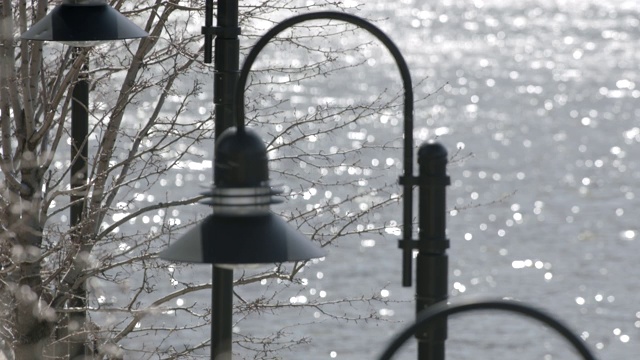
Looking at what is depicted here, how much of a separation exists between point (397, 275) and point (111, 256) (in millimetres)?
23002

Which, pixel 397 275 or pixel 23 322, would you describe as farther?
pixel 397 275

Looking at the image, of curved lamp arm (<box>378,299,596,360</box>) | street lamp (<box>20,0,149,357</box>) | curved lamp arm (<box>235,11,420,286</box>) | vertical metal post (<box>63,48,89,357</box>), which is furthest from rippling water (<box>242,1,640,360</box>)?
curved lamp arm (<box>378,299,596,360</box>)

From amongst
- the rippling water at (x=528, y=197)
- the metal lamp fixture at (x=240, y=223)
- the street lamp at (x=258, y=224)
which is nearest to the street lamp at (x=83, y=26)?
the street lamp at (x=258, y=224)

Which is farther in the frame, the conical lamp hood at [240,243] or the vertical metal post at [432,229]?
the vertical metal post at [432,229]

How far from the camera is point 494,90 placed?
63.6 m

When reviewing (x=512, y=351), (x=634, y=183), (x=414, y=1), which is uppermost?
(x=414, y=1)

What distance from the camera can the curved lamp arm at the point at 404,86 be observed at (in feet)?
15.4

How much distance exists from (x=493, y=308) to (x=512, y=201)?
39485 mm

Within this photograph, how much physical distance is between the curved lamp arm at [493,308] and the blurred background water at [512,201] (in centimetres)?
599

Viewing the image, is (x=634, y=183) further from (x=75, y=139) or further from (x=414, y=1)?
(x=414, y=1)

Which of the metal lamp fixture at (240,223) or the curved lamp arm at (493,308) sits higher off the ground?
the metal lamp fixture at (240,223)

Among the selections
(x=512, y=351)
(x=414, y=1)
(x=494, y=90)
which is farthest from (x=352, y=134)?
(x=414, y=1)

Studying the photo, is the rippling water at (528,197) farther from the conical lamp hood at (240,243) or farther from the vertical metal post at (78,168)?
the conical lamp hood at (240,243)

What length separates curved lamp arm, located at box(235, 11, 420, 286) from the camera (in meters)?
4.69
